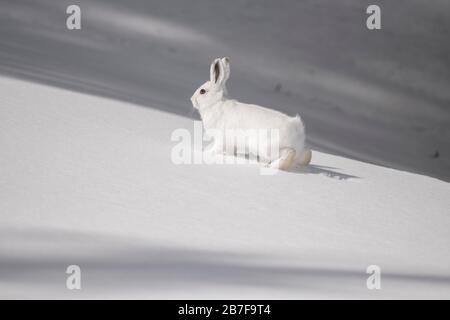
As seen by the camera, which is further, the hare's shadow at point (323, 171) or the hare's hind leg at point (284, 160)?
the hare's shadow at point (323, 171)

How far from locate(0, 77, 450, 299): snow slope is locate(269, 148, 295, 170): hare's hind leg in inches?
2.3

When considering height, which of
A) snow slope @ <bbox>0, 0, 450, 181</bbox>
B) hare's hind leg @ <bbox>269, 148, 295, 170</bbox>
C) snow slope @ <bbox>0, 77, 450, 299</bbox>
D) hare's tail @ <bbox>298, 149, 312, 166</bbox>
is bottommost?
snow slope @ <bbox>0, 77, 450, 299</bbox>

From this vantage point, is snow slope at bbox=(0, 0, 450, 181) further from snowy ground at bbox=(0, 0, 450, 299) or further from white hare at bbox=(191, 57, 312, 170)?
white hare at bbox=(191, 57, 312, 170)

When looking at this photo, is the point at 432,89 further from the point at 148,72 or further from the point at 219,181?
the point at 219,181

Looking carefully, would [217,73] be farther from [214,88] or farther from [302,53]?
[302,53]

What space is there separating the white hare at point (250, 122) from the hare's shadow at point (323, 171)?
5 centimetres

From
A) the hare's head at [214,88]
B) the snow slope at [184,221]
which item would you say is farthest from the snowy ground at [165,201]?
the hare's head at [214,88]

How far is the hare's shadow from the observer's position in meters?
5.88

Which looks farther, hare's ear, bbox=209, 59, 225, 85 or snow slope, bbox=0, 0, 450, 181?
snow slope, bbox=0, 0, 450, 181

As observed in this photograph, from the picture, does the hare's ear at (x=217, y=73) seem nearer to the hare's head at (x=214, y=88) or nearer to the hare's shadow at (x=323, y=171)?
the hare's head at (x=214, y=88)

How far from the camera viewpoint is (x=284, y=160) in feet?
18.4

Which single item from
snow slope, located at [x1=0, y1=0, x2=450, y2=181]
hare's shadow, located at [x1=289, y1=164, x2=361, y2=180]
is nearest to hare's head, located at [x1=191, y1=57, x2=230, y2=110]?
hare's shadow, located at [x1=289, y1=164, x2=361, y2=180]

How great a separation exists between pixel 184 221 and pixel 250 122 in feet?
3.63

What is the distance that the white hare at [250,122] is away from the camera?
18.2 feet
